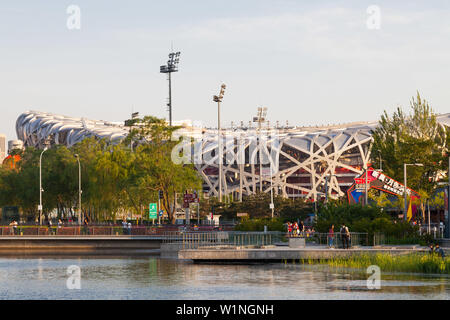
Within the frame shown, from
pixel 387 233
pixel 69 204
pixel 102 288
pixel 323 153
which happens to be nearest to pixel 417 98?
pixel 387 233

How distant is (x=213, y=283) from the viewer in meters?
36.9

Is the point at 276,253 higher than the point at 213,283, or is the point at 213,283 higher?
the point at 276,253

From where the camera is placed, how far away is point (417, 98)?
76.8m

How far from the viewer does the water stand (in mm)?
32594

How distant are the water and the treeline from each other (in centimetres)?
3055

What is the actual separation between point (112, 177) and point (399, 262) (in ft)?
154

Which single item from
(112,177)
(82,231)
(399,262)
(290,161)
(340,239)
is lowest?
(399,262)

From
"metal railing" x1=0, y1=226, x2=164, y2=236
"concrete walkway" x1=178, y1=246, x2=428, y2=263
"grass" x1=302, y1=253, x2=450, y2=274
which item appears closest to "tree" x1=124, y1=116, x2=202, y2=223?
"metal railing" x1=0, y1=226, x2=164, y2=236

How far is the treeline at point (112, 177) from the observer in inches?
3137

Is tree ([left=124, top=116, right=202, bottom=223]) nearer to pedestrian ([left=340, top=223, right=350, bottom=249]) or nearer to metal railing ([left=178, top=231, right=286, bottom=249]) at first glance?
metal railing ([left=178, top=231, right=286, bottom=249])

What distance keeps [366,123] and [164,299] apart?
122m

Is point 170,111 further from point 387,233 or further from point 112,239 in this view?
point 387,233

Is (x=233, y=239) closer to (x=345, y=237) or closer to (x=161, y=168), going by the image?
(x=345, y=237)

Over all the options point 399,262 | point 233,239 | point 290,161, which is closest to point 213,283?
point 399,262
